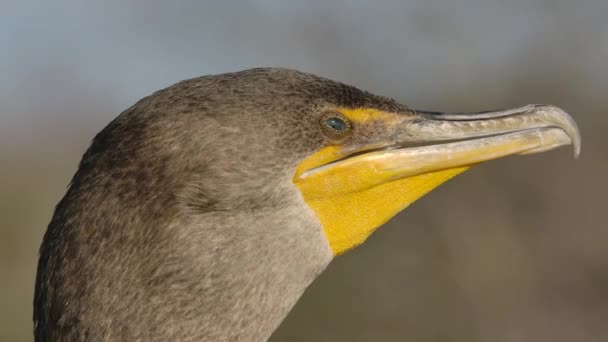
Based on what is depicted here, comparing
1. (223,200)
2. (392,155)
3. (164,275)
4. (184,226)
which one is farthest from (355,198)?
(164,275)

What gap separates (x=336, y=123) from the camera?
16.3ft

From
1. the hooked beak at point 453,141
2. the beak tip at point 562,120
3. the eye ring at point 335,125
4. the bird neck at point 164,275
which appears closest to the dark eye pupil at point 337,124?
the eye ring at point 335,125

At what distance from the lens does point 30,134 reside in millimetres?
18469

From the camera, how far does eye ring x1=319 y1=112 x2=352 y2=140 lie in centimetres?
494

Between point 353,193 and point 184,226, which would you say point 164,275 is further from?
point 353,193

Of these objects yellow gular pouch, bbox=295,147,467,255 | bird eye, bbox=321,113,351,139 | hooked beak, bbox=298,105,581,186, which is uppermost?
bird eye, bbox=321,113,351,139

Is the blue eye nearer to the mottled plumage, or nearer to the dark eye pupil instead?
the dark eye pupil

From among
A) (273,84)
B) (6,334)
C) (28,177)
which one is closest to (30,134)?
(28,177)

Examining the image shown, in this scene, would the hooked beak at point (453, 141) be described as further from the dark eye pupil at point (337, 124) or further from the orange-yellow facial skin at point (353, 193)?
the dark eye pupil at point (337, 124)

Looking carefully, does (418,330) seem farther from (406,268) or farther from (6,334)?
(6,334)

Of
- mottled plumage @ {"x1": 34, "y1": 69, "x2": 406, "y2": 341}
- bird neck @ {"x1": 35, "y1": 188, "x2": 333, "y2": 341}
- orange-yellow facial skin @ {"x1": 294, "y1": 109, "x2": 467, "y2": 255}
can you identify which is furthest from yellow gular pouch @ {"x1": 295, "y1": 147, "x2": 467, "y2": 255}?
bird neck @ {"x1": 35, "y1": 188, "x2": 333, "y2": 341}

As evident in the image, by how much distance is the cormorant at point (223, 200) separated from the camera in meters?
4.55

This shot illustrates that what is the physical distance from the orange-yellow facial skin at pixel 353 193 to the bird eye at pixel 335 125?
1.2 inches

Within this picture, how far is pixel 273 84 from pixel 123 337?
47.2 inches
